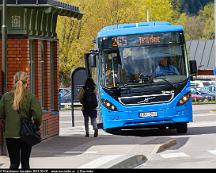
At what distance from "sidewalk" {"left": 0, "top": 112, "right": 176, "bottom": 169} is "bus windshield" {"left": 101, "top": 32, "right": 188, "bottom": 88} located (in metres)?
2.76

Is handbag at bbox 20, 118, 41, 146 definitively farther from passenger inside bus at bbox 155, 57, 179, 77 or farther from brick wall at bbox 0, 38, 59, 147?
passenger inside bus at bbox 155, 57, 179, 77

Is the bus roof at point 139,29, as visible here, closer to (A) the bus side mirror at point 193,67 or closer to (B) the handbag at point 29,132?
(A) the bus side mirror at point 193,67

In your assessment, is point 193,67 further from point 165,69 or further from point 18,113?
point 18,113

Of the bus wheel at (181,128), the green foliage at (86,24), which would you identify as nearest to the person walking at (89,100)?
the bus wheel at (181,128)

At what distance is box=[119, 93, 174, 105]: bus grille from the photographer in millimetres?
25344

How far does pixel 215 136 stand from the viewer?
25.5 meters

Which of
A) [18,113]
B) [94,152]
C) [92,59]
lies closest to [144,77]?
[92,59]

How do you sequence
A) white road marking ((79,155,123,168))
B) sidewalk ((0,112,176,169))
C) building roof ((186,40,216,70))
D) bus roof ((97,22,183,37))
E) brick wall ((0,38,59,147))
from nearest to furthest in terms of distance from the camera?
white road marking ((79,155,123,168)) → sidewalk ((0,112,176,169)) → brick wall ((0,38,59,147)) → bus roof ((97,22,183,37)) → building roof ((186,40,216,70))

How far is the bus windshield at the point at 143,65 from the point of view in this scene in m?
25.3

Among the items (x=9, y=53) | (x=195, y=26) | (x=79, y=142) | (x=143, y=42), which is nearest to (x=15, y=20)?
(x=9, y=53)

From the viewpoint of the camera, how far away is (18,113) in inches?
475

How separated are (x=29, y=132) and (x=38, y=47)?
9.09 meters

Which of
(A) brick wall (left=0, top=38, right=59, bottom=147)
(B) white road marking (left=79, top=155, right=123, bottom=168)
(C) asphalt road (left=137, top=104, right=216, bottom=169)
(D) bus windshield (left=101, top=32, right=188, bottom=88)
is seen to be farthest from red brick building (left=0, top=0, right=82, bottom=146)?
(B) white road marking (left=79, top=155, right=123, bottom=168)

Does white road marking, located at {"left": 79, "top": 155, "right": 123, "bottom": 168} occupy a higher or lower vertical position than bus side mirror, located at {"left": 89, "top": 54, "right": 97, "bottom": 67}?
lower
